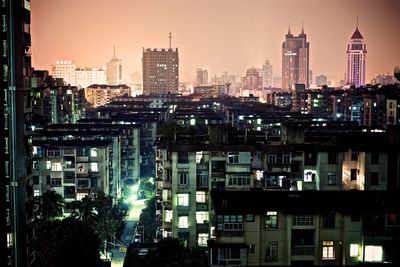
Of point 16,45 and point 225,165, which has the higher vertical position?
point 16,45

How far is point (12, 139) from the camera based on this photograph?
53.0 ft

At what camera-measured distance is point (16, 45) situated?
16.4 m

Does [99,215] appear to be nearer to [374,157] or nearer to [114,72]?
[374,157]

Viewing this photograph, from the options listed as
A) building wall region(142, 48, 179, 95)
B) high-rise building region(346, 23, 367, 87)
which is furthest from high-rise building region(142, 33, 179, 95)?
high-rise building region(346, 23, 367, 87)

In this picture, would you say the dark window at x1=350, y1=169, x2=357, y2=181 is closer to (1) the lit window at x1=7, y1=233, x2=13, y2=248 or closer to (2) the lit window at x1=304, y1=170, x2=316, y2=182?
(2) the lit window at x1=304, y1=170, x2=316, y2=182

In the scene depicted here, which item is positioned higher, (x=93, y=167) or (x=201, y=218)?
(x=93, y=167)

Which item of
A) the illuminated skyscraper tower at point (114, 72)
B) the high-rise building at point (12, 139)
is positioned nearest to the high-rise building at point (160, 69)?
the illuminated skyscraper tower at point (114, 72)

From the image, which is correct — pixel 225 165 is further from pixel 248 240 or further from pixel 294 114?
pixel 294 114

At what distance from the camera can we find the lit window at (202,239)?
18975mm

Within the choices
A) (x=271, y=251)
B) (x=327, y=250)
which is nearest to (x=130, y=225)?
(x=271, y=251)

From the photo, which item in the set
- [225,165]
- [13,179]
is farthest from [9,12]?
[225,165]

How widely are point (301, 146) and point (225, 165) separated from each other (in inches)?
113

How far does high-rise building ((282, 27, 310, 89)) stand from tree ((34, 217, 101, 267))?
137964 mm

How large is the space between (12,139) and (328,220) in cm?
824
